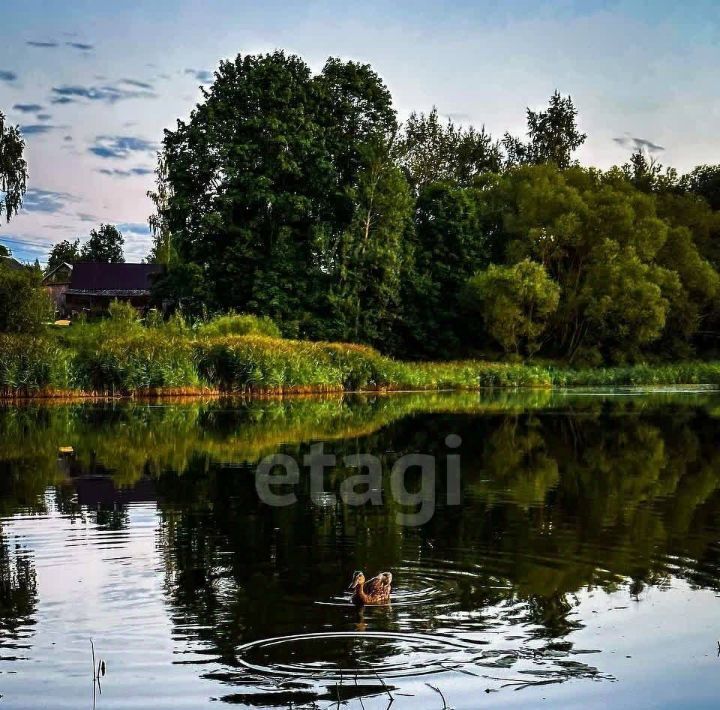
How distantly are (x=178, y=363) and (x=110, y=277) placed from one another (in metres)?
50.1

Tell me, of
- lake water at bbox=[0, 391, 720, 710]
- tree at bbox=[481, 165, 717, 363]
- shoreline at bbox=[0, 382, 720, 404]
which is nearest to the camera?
lake water at bbox=[0, 391, 720, 710]

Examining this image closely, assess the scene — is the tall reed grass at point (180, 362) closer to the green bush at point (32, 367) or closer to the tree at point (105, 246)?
the green bush at point (32, 367)

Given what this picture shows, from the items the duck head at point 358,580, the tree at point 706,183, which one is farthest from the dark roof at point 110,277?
the duck head at point 358,580

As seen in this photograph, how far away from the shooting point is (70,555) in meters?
10.5

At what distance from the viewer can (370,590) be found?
8.22 meters

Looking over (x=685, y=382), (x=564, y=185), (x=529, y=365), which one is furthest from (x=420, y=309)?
(x=685, y=382)

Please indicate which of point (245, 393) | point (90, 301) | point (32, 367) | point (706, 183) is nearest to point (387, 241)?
point (245, 393)

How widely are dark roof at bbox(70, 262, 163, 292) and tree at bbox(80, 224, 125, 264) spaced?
40538mm

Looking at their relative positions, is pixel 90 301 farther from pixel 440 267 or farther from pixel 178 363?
pixel 178 363

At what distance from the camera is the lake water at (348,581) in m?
6.51

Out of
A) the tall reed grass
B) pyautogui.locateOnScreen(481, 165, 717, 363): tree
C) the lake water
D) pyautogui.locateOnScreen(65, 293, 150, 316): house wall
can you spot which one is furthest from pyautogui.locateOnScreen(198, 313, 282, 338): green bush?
pyautogui.locateOnScreen(65, 293, 150, 316): house wall

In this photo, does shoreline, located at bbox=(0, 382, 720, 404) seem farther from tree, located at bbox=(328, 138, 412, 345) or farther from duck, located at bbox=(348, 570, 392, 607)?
duck, located at bbox=(348, 570, 392, 607)

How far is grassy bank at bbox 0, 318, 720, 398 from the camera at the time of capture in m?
35.9

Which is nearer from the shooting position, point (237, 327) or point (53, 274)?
point (237, 327)
